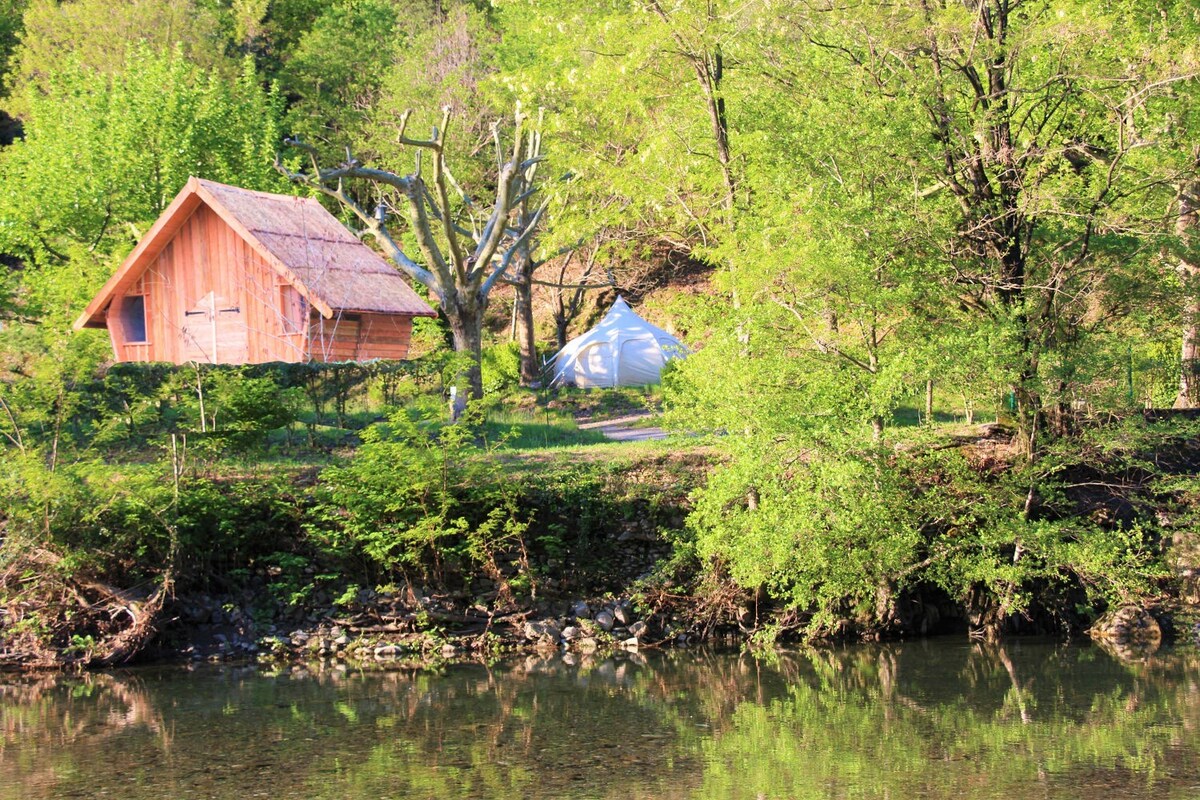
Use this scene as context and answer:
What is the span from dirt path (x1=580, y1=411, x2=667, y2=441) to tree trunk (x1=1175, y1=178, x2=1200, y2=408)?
25.4 ft

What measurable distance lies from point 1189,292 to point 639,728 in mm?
8601

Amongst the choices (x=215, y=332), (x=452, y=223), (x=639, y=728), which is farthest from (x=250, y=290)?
(x=639, y=728)

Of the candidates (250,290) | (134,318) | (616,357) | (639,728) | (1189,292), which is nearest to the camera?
(639,728)

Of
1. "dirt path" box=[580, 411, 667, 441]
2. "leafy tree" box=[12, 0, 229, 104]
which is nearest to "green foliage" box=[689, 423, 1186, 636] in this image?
"dirt path" box=[580, 411, 667, 441]

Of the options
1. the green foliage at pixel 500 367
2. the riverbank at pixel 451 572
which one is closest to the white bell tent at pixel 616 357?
the green foliage at pixel 500 367

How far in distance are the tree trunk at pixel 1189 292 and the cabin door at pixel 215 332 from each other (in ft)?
63.8

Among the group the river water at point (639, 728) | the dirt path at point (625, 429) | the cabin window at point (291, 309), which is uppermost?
the cabin window at point (291, 309)

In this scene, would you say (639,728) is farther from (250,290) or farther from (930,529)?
(250,290)

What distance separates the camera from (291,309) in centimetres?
2770

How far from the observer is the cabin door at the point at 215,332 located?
93.2 ft

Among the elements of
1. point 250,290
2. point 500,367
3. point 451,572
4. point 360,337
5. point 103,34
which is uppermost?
point 103,34

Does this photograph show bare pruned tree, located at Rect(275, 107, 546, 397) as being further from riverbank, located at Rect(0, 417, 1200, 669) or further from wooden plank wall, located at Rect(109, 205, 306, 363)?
riverbank, located at Rect(0, 417, 1200, 669)

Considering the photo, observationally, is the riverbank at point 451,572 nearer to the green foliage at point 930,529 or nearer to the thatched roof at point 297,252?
the green foliage at point 930,529

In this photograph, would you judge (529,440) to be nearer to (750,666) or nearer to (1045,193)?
(750,666)
